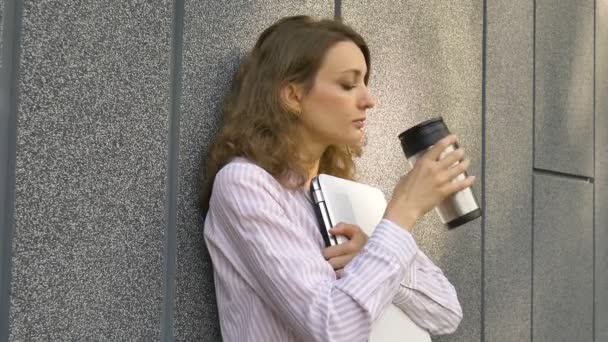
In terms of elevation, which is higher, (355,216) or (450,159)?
(450,159)

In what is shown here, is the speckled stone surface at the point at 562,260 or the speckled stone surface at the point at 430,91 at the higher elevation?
the speckled stone surface at the point at 430,91

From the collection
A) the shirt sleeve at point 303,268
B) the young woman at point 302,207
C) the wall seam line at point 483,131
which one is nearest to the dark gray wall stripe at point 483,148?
the wall seam line at point 483,131

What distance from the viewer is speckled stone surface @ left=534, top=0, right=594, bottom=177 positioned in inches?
182

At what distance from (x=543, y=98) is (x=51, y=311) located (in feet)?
11.6

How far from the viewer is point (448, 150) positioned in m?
2.04

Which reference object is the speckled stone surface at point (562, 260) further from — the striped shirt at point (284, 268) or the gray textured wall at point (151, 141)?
the striped shirt at point (284, 268)

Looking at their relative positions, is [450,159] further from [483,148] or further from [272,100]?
[483,148]

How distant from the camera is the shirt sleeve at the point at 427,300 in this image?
223 cm

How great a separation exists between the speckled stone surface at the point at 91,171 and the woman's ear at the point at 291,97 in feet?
1.14

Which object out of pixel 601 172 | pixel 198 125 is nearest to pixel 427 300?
pixel 198 125

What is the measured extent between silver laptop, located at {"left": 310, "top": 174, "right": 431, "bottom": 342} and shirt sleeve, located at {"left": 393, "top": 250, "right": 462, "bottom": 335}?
3 centimetres

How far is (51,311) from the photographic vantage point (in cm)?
173

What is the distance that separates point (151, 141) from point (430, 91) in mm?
1719

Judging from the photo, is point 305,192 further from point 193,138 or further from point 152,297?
point 152,297
